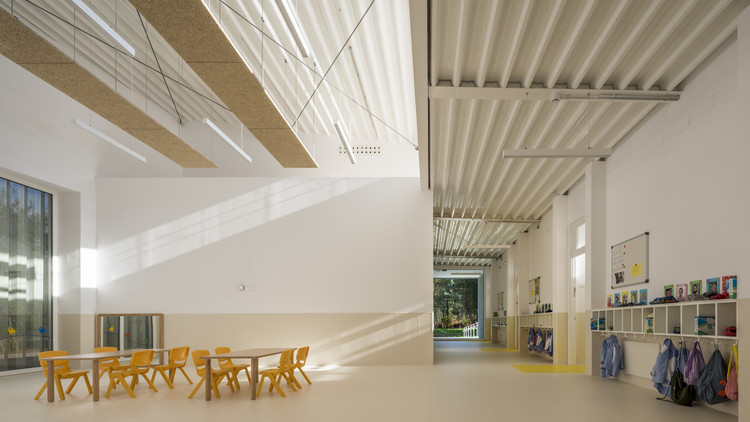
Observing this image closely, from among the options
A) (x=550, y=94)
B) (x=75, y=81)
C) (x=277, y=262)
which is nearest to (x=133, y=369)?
(x=75, y=81)

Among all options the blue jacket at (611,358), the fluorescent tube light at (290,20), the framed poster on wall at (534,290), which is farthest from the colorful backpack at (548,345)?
the fluorescent tube light at (290,20)

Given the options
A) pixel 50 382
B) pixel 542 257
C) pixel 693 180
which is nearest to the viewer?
pixel 693 180

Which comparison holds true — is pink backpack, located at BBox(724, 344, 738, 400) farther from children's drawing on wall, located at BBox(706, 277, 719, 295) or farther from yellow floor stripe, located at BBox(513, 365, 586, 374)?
yellow floor stripe, located at BBox(513, 365, 586, 374)

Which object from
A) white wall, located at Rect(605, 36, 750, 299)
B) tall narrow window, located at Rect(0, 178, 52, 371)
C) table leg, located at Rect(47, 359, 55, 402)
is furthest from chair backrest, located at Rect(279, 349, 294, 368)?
tall narrow window, located at Rect(0, 178, 52, 371)

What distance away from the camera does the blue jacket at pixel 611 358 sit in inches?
382

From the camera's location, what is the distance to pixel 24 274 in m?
11.7

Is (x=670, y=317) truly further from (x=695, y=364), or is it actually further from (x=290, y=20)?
(x=290, y=20)

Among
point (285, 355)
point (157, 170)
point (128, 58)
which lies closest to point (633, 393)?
point (285, 355)

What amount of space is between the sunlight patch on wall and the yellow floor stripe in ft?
16.5

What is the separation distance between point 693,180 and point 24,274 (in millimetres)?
11559

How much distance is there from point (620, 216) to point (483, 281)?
2226 cm

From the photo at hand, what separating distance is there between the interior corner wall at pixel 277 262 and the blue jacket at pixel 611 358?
12.7 ft

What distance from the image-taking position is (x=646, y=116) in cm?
880

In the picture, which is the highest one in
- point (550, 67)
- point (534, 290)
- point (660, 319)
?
point (550, 67)
